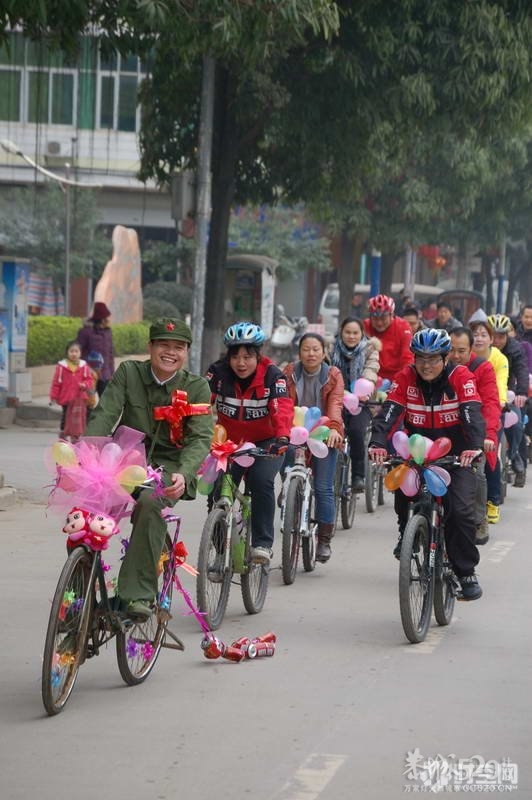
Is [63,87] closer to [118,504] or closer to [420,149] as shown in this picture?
[420,149]

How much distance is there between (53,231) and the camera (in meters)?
42.2

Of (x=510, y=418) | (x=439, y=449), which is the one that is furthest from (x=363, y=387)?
(x=439, y=449)

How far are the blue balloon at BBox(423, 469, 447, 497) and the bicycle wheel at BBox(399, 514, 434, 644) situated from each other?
0.18 m

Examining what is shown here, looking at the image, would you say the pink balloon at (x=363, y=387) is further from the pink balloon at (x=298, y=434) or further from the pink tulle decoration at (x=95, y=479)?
the pink tulle decoration at (x=95, y=479)

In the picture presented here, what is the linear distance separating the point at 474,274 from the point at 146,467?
2793 inches

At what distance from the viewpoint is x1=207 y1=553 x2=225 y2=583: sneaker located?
8.43 m

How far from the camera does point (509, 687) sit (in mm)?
7273

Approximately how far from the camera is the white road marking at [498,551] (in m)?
11.6

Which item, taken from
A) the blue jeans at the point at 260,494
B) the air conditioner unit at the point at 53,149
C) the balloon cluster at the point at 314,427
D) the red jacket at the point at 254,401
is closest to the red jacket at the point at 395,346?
the balloon cluster at the point at 314,427

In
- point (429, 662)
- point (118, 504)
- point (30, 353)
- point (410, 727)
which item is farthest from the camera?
point (30, 353)

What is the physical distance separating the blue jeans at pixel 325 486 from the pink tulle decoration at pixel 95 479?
4113 mm

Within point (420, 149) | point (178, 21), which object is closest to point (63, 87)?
point (420, 149)

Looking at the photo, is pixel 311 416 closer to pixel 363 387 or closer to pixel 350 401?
pixel 350 401

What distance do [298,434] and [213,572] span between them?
6.68ft
